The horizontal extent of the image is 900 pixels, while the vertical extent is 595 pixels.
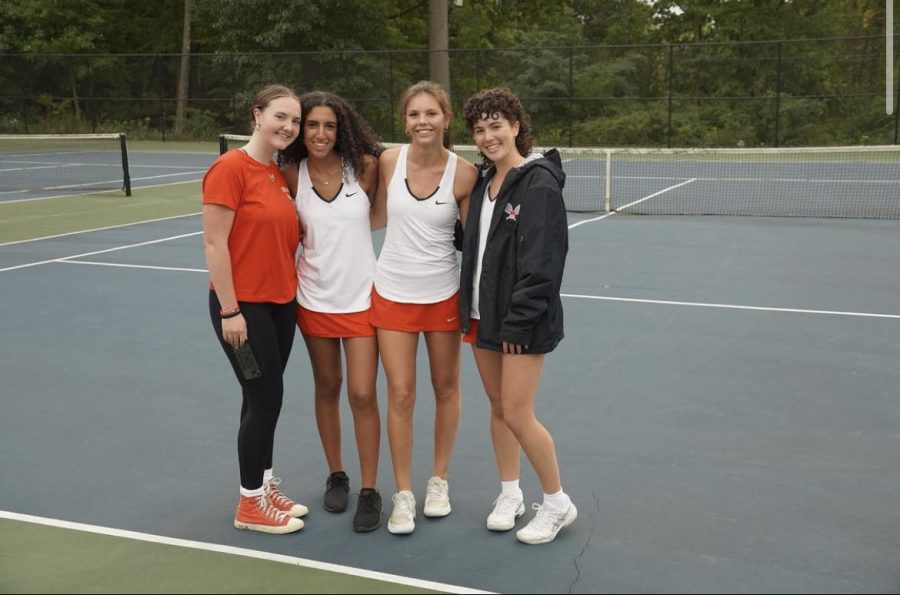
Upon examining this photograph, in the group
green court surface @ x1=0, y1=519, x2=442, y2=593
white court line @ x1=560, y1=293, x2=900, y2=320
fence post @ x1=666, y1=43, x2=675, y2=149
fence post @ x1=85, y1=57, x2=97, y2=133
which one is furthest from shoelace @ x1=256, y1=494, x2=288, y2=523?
fence post @ x1=85, y1=57, x2=97, y2=133

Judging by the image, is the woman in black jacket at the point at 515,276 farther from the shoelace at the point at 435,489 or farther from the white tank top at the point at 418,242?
the shoelace at the point at 435,489

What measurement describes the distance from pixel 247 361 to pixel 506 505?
3.97ft

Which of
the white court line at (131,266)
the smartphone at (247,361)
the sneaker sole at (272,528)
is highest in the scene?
the smartphone at (247,361)

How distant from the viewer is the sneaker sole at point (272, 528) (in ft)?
13.7

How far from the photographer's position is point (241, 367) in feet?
13.1

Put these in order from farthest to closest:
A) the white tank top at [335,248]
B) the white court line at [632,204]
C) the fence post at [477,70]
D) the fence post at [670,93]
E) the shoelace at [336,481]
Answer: the fence post at [477,70]
the fence post at [670,93]
the white court line at [632,204]
the shoelace at [336,481]
the white tank top at [335,248]

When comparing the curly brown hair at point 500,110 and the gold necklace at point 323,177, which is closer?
the curly brown hair at point 500,110

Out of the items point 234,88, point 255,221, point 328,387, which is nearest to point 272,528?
point 328,387

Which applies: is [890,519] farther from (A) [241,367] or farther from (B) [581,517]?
(A) [241,367]

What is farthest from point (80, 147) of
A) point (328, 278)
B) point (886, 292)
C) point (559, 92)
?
point (328, 278)

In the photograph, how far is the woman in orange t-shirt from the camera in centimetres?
388

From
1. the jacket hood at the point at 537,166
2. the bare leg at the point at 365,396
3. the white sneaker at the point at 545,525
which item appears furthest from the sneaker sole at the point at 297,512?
the jacket hood at the point at 537,166

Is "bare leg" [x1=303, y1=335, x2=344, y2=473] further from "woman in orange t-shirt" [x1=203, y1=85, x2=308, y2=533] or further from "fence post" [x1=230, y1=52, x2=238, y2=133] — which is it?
"fence post" [x1=230, y1=52, x2=238, y2=133]

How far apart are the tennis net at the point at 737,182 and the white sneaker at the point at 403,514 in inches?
Answer: 355
